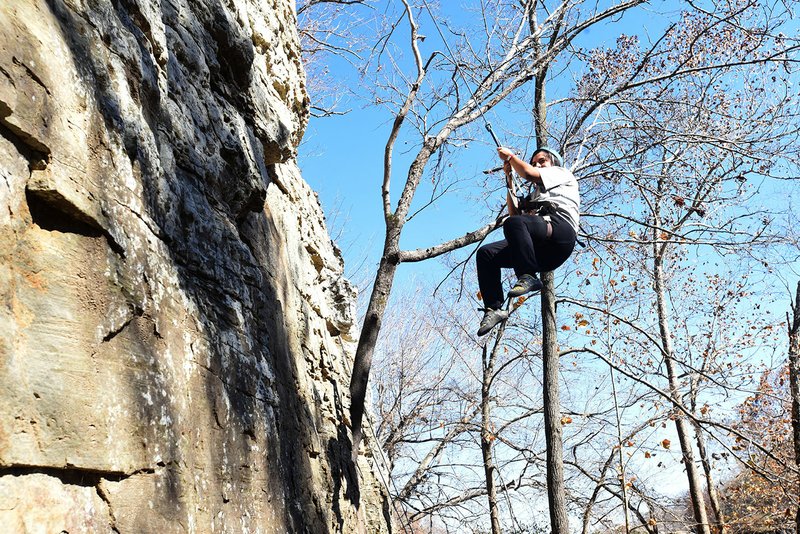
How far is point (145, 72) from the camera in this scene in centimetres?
335

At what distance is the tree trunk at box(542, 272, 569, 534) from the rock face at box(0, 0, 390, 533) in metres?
4.45

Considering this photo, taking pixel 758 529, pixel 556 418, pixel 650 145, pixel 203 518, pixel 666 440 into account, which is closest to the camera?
pixel 203 518


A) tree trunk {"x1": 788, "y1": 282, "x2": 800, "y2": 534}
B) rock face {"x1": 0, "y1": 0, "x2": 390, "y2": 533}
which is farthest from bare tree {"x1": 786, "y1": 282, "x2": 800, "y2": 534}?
rock face {"x1": 0, "y1": 0, "x2": 390, "y2": 533}

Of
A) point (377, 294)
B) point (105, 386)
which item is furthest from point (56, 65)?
point (377, 294)

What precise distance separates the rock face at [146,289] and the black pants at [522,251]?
1.72 metres

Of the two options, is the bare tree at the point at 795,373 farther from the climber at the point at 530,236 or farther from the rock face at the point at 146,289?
the rock face at the point at 146,289

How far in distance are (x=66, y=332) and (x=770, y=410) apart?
18.6 m

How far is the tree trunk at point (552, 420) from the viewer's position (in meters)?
8.74

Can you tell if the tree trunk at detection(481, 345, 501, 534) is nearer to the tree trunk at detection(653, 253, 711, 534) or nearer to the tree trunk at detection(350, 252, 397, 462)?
the tree trunk at detection(653, 253, 711, 534)

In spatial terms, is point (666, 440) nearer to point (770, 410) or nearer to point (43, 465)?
point (770, 410)

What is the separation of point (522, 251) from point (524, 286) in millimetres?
291

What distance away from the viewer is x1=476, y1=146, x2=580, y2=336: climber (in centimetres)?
546

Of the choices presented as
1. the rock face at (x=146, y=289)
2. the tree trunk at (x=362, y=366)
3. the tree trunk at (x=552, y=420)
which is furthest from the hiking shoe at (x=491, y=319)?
the tree trunk at (x=552, y=420)

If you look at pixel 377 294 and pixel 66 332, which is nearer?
pixel 66 332
